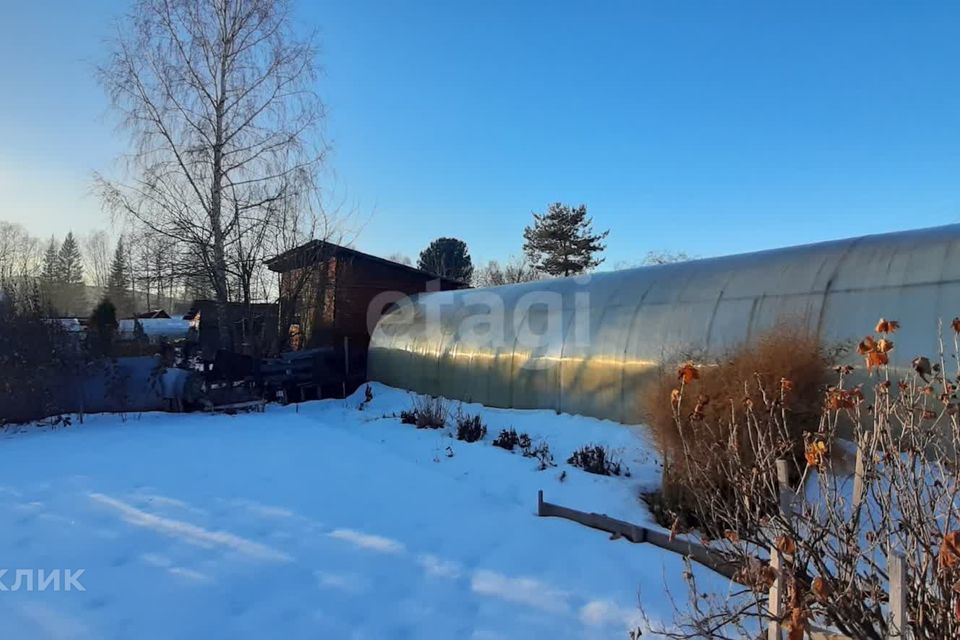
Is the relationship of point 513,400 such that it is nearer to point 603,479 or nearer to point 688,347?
point 688,347

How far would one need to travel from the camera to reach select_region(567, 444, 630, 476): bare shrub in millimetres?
6289

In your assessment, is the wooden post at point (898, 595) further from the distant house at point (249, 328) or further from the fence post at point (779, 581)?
the distant house at point (249, 328)

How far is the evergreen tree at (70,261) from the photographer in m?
48.7

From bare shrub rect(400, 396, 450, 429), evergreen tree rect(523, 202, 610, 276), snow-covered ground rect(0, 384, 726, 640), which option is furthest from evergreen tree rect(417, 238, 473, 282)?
snow-covered ground rect(0, 384, 726, 640)

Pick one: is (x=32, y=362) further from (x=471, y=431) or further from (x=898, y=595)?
(x=898, y=595)

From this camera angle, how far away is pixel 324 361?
47.3ft

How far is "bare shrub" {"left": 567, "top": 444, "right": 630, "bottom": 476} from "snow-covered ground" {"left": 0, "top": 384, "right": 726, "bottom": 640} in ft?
0.50

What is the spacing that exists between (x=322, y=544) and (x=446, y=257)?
30.4 metres

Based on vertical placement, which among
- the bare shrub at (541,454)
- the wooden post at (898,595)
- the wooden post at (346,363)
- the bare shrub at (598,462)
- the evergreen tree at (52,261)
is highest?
the evergreen tree at (52,261)

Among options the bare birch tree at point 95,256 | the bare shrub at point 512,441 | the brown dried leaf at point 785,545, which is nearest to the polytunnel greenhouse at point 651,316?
the bare shrub at point 512,441

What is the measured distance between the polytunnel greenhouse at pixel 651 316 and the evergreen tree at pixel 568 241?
60.3ft

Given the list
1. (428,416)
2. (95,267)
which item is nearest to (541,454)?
(428,416)

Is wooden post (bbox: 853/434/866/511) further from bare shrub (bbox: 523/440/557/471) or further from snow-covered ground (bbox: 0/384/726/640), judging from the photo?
bare shrub (bbox: 523/440/557/471)

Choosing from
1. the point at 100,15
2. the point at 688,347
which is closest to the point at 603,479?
the point at 688,347
